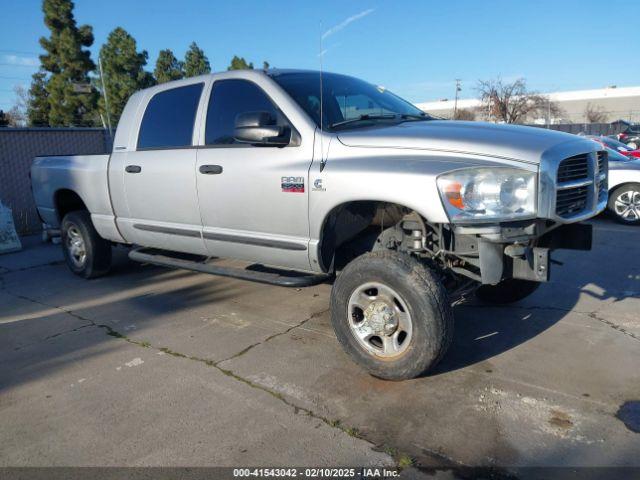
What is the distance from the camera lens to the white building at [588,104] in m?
71.2

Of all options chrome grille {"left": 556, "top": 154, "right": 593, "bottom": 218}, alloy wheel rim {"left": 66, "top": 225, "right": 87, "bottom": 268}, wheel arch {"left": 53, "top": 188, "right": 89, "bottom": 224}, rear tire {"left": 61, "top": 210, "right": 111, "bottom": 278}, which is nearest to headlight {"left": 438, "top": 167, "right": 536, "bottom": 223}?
chrome grille {"left": 556, "top": 154, "right": 593, "bottom": 218}

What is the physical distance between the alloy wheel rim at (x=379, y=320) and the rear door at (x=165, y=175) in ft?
5.96

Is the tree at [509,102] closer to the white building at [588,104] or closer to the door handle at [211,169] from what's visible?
the white building at [588,104]

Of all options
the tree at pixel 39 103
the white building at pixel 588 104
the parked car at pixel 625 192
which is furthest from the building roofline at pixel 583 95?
the parked car at pixel 625 192

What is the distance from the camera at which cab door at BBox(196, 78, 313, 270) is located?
3.79 meters

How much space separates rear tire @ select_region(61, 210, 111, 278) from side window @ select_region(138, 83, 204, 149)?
1.52 metres

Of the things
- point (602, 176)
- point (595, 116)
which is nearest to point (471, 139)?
point (602, 176)

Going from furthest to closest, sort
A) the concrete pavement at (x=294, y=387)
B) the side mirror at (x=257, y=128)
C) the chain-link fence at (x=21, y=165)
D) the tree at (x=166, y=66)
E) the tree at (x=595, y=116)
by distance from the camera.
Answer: the tree at (x=595, y=116), the tree at (x=166, y=66), the chain-link fence at (x=21, y=165), the side mirror at (x=257, y=128), the concrete pavement at (x=294, y=387)

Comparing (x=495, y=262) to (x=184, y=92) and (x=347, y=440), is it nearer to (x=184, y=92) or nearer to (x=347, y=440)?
(x=347, y=440)

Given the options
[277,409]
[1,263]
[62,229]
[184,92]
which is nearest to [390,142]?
[277,409]

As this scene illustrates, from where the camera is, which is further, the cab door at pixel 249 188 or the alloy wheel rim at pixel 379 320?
the cab door at pixel 249 188

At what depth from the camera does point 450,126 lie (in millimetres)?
3666

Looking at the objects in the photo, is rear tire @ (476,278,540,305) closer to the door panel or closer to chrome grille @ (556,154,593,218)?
chrome grille @ (556,154,593,218)

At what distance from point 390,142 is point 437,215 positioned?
65cm
